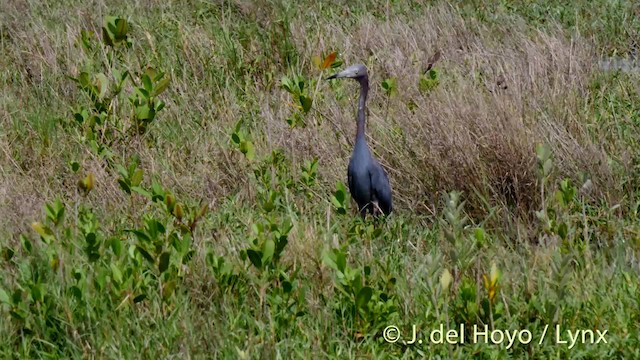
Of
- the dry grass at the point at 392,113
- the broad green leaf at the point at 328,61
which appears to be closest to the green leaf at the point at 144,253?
the dry grass at the point at 392,113

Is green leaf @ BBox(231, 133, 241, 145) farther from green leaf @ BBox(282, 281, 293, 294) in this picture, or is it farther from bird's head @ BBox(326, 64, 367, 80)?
green leaf @ BBox(282, 281, 293, 294)

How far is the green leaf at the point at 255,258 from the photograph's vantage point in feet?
12.2

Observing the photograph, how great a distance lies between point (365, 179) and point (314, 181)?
345 mm

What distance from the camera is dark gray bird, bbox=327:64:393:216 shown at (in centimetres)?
500

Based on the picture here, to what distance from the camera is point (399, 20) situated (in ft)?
24.2

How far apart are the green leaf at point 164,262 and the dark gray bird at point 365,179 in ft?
4.73

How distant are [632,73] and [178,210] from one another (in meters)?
3.30

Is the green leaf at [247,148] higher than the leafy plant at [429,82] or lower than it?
higher

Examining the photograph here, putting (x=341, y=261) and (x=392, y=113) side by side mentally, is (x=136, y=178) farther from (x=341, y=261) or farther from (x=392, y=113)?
(x=392, y=113)

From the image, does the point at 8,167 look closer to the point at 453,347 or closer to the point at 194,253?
the point at 194,253

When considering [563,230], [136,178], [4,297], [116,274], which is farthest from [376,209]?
[4,297]

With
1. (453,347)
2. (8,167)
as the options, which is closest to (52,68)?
(8,167)

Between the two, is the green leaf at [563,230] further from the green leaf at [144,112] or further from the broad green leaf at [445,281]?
the green leaf at [144,112]

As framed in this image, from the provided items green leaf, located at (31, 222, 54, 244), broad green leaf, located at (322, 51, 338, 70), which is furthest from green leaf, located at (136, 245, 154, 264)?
broad green leaf, located at (322, 51, 338, 70)
